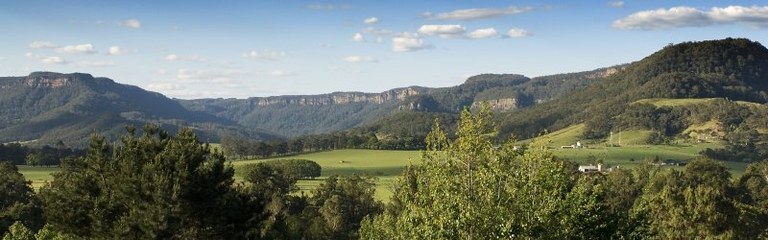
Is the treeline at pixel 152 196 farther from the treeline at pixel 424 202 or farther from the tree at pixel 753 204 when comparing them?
the tree at pixel 753 204

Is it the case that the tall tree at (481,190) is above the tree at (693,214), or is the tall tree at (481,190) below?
above

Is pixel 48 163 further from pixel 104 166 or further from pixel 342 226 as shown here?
pixel 104 166

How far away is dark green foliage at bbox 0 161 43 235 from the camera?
70250 mm

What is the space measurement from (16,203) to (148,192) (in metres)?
47.7

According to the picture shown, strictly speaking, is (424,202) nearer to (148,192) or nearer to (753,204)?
(148,192)

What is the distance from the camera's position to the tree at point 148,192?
1412 inches

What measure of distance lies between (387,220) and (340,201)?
6777 centimetres

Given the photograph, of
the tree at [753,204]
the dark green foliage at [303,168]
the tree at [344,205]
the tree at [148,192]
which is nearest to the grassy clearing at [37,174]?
the dark green foliage at [303,168]

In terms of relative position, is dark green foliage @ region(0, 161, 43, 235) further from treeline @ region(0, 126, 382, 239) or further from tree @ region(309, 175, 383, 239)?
tree @ region(309, 175, 383, 239)

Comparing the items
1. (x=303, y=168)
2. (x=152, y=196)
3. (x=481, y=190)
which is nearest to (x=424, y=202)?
(x=481, y=190)

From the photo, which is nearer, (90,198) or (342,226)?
(90,198)

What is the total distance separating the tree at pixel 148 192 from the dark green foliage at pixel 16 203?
31740 millimetres

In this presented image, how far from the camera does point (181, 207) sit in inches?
1451

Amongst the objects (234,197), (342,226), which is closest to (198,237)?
(234,197)
